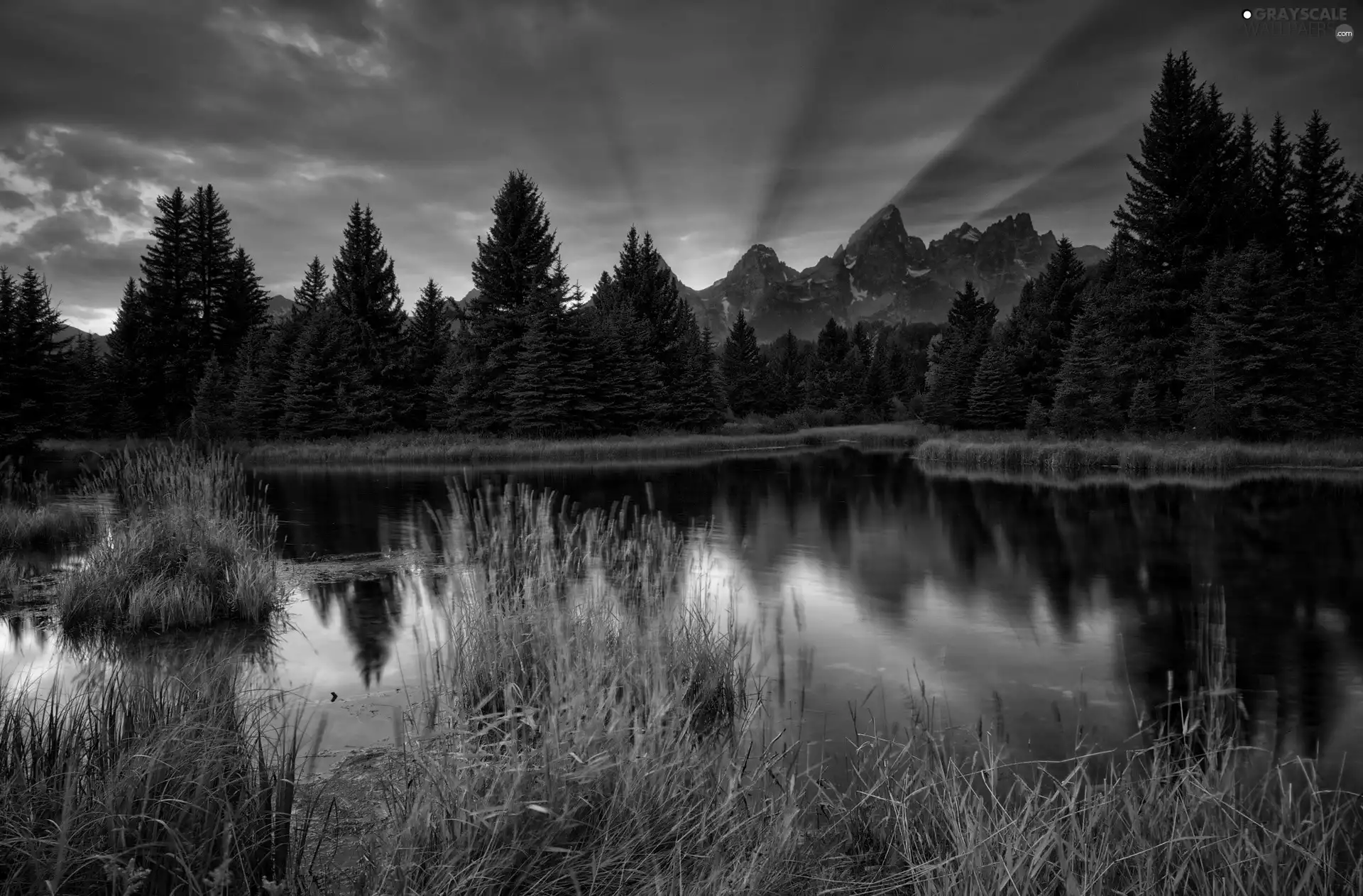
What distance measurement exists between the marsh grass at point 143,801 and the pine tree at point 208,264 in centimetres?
5638

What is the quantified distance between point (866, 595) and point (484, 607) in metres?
6.90

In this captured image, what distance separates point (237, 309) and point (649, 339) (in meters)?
28.9

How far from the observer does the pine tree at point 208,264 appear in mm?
52344

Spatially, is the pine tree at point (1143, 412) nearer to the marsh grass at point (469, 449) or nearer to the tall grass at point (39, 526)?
the marsh grass at point (469, 449)

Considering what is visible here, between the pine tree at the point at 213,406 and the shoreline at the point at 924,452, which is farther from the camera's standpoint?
the pine tree at the point at 213,406

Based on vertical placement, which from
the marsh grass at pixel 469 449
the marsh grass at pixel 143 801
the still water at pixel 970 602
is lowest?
the still water at pixel 970 602

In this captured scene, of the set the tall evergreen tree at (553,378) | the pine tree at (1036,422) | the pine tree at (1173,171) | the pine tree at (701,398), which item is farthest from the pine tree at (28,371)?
the pine tree at (1173,171)

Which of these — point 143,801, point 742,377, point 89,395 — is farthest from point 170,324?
point 143,801

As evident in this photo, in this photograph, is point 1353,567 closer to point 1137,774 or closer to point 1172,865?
point 1137,774

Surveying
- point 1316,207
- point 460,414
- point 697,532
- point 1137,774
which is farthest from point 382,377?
point 1316,207

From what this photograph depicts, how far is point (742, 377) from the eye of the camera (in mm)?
66125

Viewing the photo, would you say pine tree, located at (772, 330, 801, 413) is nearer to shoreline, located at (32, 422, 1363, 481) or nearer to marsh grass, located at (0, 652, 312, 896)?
shoreline, located at (32, 422, 1363, 481)

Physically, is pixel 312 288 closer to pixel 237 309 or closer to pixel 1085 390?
pixel 237 309

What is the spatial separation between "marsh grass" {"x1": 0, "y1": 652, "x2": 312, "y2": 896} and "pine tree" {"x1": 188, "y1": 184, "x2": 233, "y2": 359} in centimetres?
5638
